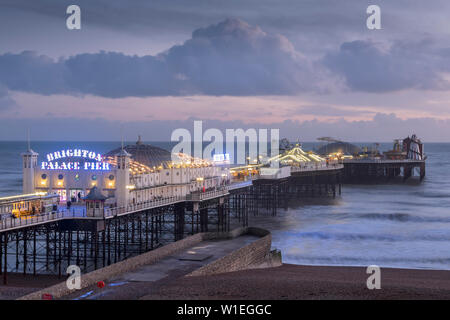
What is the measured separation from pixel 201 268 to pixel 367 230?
3435 cm

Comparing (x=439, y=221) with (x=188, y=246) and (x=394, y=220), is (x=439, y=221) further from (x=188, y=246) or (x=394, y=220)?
(x=188, y=246)

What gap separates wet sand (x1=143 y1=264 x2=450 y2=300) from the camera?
100ft

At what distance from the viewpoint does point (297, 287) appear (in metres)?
32.9

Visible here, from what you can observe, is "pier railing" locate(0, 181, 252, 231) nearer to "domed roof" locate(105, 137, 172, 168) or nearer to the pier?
the pier

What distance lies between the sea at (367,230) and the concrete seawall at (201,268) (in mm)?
4443

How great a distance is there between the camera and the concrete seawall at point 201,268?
2997cm

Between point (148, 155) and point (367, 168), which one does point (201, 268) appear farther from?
point (367, 168)

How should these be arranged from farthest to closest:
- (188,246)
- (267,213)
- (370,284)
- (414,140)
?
1. (414,140)
2. (267,213)
3. (188,246)
4. (370,284)

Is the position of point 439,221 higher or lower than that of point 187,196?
lower

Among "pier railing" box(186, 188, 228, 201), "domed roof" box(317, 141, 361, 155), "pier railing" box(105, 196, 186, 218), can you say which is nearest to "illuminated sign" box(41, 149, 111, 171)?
"pier railing" box(105, 196, 186, 218)

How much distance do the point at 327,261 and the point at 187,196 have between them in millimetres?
12760

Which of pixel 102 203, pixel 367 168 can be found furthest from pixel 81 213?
pixel 367 168
